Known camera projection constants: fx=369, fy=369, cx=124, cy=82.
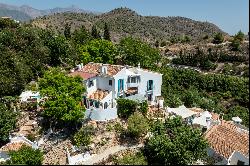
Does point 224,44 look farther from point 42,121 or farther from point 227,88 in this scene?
point 42,121

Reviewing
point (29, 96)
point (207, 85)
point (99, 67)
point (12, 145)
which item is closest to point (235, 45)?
point (207, 85)

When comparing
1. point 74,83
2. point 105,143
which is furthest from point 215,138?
point 74,83

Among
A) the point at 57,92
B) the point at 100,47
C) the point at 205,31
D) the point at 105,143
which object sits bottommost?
the point at 105,143

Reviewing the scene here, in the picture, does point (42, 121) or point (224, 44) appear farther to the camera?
point (224, 44)

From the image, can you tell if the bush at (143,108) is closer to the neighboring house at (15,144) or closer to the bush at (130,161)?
the neighboring house at (15,144)

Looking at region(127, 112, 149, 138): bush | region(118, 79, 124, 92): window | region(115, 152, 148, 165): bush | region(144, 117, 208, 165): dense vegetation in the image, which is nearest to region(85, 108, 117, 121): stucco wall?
region(118, 79, 124, 92): window

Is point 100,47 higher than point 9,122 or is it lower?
higher

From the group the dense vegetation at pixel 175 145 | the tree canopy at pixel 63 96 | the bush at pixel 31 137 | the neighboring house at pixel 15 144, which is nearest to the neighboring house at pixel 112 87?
the tree canopy at pixel 63 96
